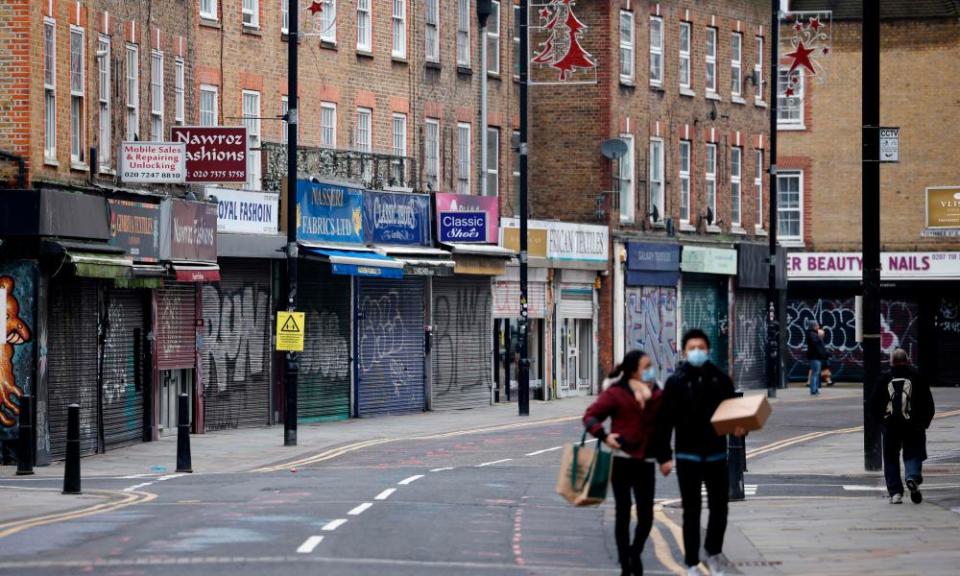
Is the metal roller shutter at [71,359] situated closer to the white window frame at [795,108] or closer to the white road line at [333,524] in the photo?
the white road line at [333,524]

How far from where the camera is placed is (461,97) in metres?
49.2

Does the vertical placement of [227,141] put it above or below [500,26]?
below

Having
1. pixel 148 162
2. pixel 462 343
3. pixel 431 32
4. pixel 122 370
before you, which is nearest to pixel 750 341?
pixel 462 343

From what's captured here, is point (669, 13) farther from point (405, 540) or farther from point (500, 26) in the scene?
point (405, 540)

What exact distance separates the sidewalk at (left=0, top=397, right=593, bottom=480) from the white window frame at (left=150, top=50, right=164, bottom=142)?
17.9 feet

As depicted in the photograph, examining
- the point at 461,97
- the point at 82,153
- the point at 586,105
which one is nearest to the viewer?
the point at 82,153

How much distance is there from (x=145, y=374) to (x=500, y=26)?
19.3 m

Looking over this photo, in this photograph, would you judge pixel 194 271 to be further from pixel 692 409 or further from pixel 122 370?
pixel 692 409

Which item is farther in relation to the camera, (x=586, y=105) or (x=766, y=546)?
(x=586, y=105)

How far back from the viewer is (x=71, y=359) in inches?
1232

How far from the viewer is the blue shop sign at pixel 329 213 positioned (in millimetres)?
40625

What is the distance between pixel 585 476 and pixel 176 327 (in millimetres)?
21828

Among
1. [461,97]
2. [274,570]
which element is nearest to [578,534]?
[274,570]

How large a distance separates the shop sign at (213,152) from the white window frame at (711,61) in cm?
2891
